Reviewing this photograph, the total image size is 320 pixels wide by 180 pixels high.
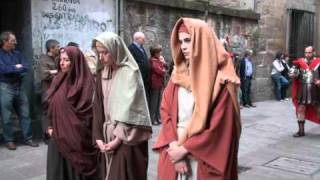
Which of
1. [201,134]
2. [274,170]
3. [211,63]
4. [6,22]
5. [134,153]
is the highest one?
[6,22]

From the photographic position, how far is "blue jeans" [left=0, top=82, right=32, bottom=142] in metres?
7.43

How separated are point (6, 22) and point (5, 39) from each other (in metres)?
1.46

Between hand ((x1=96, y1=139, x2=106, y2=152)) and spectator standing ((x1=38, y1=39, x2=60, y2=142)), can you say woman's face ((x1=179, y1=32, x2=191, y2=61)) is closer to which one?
hand ((x1=96, y1=139, x2=106, y2=152))

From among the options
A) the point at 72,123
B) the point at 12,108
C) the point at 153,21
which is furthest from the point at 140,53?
the point at 72,123

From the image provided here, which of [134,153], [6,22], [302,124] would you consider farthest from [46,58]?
[302,124]

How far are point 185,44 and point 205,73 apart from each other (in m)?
0.28

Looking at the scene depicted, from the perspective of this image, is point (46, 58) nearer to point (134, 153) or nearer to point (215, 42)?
point (134, 153)

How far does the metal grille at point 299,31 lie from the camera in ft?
55.4

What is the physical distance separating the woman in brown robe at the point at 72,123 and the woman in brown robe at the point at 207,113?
1434 mm

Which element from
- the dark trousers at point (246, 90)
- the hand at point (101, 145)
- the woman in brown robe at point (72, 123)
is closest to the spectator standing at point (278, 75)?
the dark trousers at point (246, 90)

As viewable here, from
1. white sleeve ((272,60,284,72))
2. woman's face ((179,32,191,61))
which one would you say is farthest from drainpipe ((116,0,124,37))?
white sleeve ((272,60,284,72))

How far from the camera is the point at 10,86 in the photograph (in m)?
7.50

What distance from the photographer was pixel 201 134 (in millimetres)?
3145

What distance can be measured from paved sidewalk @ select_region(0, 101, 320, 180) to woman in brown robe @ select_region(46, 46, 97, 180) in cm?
164
